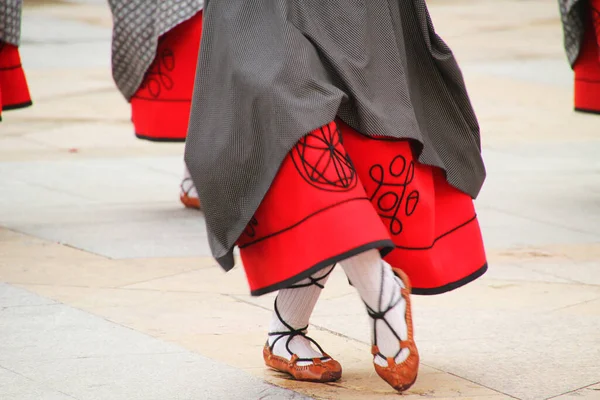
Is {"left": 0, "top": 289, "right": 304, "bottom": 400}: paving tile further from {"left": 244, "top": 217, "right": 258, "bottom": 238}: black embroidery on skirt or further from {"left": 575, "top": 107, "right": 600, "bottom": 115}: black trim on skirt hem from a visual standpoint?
{"left": 575, "top": 107, "right": 600, "bottom": 115}: black trim on skirt hem

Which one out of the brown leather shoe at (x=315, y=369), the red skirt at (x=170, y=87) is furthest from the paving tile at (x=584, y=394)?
the red skirt at (x=170, y=87)

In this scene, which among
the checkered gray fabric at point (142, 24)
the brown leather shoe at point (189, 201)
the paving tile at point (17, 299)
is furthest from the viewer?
the brown leather shoe at point (189, 201)

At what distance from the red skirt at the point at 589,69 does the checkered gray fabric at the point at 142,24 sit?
186 centimetres

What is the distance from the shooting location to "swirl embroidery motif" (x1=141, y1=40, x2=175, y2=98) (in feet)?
17.6

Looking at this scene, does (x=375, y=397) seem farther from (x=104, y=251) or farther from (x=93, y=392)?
(x=104, y=251)

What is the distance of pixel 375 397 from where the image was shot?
311cm

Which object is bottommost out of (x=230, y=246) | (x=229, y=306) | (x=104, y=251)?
(x=104, y=251)

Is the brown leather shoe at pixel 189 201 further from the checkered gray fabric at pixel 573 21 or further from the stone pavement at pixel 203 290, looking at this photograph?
the checkered gray fabric at pixel 573 21

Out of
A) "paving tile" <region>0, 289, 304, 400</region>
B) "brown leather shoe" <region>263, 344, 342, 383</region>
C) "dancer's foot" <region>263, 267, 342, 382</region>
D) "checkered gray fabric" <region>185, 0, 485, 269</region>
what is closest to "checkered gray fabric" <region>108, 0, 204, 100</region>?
"paving tile" <region>0, 289, 304, 400</region>

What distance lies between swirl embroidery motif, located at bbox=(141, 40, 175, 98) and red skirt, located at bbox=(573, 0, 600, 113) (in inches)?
78.6

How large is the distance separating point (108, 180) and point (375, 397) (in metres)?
3.88

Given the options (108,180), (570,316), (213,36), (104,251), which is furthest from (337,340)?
(108,180)

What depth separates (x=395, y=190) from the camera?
3.05 metres

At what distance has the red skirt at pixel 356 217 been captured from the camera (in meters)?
2.82
